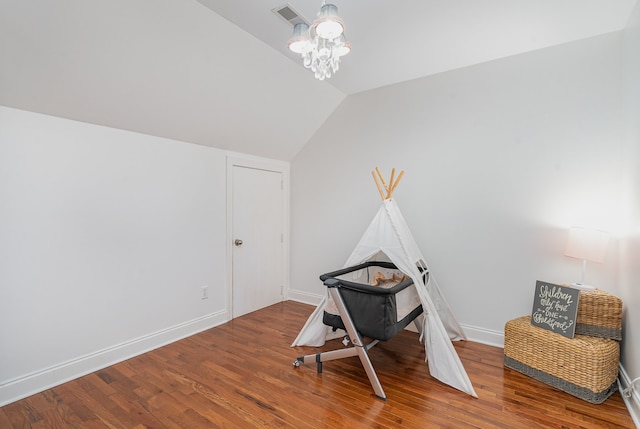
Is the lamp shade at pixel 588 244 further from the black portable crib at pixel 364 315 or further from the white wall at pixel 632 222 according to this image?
the black portable crib at pixel 364 315

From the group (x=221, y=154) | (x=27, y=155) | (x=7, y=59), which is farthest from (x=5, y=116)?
(x=221, y=154)

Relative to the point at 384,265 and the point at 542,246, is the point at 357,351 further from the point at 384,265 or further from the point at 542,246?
the point at 542,246

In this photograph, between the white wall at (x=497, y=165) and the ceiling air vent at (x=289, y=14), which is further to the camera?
the white wall at (x=497, y=165)

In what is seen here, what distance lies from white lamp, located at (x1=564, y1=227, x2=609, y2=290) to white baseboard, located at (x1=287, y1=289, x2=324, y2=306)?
2.67 metres

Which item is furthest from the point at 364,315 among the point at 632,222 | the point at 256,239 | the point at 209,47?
the point at 209,47

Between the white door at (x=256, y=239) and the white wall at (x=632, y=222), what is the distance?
11.2 ft

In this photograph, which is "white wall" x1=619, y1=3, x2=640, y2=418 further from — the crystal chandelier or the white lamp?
the crystal chandelier

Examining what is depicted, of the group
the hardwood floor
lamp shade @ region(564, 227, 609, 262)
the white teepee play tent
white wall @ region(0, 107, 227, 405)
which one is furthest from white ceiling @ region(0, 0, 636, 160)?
the hardwood floor

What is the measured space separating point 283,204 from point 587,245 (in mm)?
3202

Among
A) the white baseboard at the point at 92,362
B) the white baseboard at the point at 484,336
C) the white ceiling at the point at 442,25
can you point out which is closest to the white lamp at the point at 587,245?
the white baseboard at the point at 484,336

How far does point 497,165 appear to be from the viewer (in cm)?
295

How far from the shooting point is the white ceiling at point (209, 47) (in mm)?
1921

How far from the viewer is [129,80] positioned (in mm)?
2348

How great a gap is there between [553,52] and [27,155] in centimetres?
413
